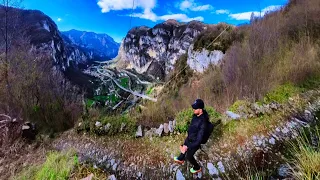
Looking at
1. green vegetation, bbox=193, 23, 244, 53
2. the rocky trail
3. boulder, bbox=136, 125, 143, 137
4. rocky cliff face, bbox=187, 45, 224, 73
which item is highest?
green vegetation, bbox=193, 23, 244, 53

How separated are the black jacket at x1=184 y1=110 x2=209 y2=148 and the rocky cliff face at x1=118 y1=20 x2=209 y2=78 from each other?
8577 cm

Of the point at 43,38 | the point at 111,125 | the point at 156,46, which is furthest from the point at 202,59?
the point at 156,46

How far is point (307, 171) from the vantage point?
2852 mm

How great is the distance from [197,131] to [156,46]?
116 meters

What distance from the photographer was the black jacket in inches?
155

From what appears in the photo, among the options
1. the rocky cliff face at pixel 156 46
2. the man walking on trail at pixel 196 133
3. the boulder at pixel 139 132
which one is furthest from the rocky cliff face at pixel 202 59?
the rocky cliff face at pixel 156 46

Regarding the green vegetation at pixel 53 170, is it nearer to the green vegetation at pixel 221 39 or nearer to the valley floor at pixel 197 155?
the valley floor at pixel 197 155

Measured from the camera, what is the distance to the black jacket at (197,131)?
394 centimetres

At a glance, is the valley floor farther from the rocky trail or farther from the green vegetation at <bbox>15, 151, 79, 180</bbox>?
the green vegetation at <bbox>15, 151, 79, 180</bbox>

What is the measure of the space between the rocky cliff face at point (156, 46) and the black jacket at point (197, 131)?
Result: 85775 mm

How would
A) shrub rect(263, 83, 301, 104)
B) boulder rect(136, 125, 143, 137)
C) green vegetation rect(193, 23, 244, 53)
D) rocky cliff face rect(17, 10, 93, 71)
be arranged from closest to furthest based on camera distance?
boulder rect(136, 125, 143, 137) < shrub rect(263, 83, 301, 104) < rocky cliff face rect(17, 10, 93, 71) < green vegetation rect(193, 23, 244, 53)

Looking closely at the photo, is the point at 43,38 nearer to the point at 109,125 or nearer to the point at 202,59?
the point at 202,59

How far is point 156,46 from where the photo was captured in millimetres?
117688

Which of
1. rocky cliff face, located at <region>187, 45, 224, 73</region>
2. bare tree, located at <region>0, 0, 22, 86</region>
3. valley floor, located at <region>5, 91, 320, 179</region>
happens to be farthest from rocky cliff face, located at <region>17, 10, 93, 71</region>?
rocky cliff face, located at <region>187, 45, 224, 73</region>
